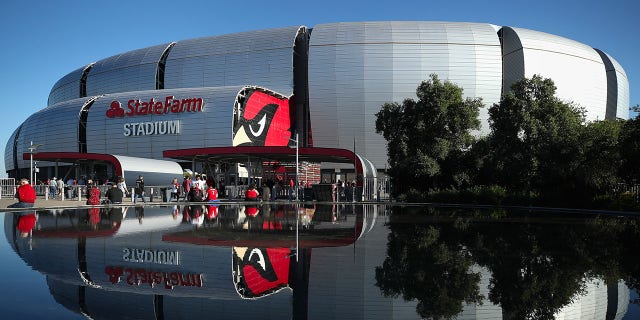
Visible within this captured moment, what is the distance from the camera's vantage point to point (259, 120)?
58.9 metres

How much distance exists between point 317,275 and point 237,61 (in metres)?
64.4

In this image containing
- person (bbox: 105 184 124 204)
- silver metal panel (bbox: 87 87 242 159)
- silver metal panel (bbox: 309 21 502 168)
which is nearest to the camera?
person (bbox: 105 184 124 204)

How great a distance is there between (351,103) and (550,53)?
2827cm

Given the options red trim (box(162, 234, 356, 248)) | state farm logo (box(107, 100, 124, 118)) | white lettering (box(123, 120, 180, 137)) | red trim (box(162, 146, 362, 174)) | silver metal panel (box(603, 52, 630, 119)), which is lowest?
red trim (box(162, 234, 356, 248))

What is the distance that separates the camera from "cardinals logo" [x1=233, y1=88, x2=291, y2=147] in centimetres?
5662

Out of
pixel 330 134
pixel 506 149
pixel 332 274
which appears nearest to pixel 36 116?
pixel 330 134

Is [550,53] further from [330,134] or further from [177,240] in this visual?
[177,240]

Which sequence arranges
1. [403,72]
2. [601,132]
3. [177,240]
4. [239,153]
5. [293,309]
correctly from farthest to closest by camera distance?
[403,72]
[239,153]
[601,132]
[177,240]
[293,309]

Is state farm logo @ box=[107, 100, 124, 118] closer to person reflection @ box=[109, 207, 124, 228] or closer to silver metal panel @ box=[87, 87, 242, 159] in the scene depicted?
silver metal panel @ box=[87, 87, 242, 159]

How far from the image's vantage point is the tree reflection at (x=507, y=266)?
6250mm

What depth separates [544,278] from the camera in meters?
7.54

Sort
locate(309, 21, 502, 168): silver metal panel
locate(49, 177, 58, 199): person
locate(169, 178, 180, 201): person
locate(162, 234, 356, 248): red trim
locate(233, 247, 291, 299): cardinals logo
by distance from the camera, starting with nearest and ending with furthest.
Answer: locate(233, 247, 291, 299): cardinals logo < locate(162, 234, 356, 248): red trim < locate(169, 178, 180, 201): person < locate(49, 177, 58, 199): person < locate(309, 21, 502, 168): silver metal panel

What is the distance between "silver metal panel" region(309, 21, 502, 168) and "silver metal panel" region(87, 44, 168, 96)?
24261mm

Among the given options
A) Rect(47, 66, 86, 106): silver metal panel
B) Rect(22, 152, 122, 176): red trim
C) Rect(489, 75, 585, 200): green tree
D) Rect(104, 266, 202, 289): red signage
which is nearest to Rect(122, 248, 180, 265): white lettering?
Rect(104, 266, 202, 289): red signage
